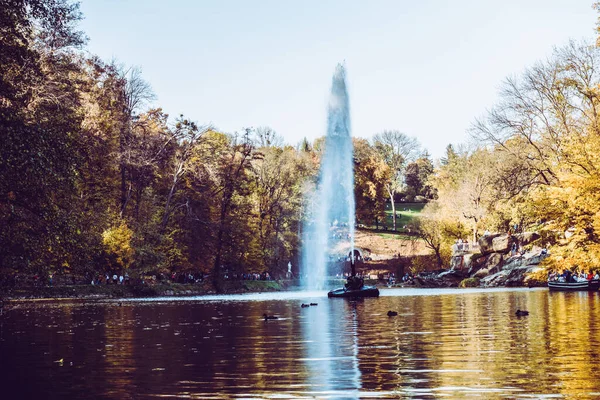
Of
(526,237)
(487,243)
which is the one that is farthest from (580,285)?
(487,243)

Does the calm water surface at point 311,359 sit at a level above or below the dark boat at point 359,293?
below

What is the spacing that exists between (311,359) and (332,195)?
107089mm

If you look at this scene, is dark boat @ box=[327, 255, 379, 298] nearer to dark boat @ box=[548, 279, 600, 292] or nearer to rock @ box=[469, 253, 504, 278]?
dark boat @ box=[548, 279, 600, 292]

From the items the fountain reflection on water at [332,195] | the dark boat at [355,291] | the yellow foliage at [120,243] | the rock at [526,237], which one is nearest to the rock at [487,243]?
the rock at [526,237]

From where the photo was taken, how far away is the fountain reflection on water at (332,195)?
76.1 metres

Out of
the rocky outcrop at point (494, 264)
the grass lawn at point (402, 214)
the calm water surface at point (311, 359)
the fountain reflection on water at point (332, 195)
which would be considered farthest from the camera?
the grass lawn at point (402, 214)

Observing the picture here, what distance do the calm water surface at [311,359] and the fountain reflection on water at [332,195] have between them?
45.0 meters

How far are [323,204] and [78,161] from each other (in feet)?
250

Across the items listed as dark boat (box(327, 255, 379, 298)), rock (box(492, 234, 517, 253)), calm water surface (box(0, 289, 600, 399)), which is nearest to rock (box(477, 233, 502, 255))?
rock (box(492, 234, 517, 253))

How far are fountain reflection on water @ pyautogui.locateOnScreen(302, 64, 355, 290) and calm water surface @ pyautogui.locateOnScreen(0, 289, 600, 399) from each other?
45.0 m

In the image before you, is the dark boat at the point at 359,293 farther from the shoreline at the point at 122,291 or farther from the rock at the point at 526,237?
the rock at the point at 526,237

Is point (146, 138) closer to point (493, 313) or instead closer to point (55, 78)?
point (55, 78)

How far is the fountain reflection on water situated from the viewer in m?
76.1

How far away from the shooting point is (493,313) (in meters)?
33.4
